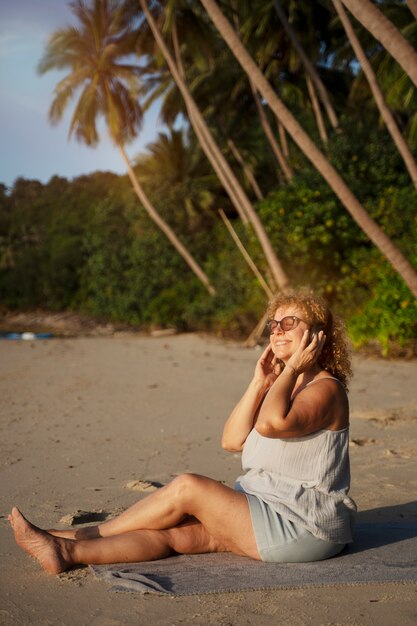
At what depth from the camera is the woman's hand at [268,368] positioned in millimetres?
3660

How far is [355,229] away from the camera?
15.6 meters

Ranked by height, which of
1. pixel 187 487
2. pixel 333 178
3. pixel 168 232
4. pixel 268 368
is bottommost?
pixel 187 487

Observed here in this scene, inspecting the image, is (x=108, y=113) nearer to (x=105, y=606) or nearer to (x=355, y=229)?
(x=355, y=229)

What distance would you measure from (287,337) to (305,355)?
0.55 feet

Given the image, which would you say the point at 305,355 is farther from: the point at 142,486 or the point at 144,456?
the point at 144,456

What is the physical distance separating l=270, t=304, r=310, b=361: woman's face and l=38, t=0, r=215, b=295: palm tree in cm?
1793

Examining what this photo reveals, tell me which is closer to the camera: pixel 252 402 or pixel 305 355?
pixel 305 355

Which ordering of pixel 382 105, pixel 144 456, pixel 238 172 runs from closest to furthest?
pixel 144 456
pixel 382 105
pixel 238 172

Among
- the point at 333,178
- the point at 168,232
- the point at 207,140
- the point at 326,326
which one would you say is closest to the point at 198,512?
the point at 326,326

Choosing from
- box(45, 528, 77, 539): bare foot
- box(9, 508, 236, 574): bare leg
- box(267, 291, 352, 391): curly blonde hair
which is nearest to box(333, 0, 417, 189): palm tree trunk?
box(267, 291, 352, 391): curly blonde hair

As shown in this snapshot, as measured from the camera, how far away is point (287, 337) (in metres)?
3.49

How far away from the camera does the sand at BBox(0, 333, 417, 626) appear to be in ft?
10.1

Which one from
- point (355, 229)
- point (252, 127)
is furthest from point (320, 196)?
point (252, 127)

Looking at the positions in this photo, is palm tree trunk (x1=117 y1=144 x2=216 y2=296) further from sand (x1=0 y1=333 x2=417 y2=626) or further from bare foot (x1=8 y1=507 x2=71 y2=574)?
bare foot (x1=8 y1=507 x2=71 y2=574)
